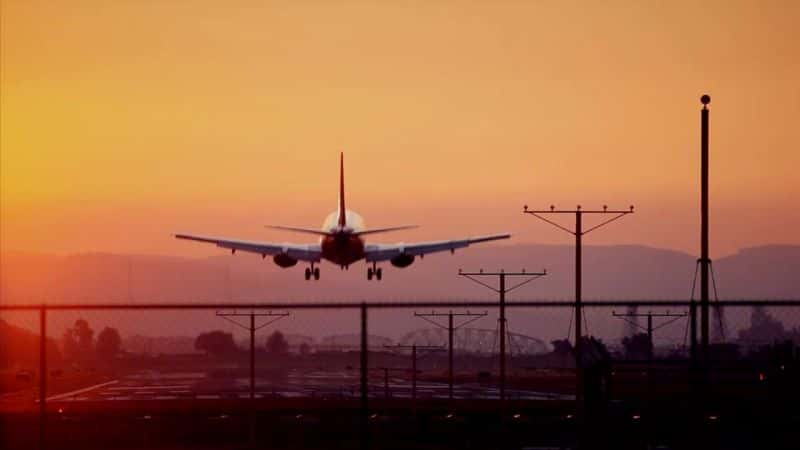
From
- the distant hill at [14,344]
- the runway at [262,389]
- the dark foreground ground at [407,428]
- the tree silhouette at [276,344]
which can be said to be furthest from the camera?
the runway at [262,389]

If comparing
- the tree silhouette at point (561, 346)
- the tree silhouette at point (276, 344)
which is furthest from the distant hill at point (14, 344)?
the tree silhouette at point (561, 346)

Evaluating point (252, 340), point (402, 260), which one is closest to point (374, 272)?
point (402, 260)

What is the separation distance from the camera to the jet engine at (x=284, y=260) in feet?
320

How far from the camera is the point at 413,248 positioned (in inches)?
4296

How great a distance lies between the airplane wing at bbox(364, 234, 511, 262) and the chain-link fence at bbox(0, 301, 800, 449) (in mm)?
5491

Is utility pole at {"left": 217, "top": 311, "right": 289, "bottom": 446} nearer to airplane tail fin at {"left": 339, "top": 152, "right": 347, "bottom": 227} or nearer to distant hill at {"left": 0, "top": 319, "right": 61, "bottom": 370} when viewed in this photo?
distant hill at {"left": 0, "top": 319, "right": 61, "bottom": 370}

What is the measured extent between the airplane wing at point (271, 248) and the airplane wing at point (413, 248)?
3928mm

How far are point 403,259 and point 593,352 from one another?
6979 centimetres

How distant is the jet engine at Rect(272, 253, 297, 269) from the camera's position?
97688 millimetres

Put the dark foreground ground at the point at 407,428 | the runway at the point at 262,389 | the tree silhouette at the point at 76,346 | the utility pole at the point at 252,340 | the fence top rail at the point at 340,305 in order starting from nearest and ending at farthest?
the fence top rail at the point at 340,305, the dark foreground ground at the point at 407,428, the utility pole at the point at 252,340, the runway at the point at 262,389, the tree silhouette at the point at 76,346

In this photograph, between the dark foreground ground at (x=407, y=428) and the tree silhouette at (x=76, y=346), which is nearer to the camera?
the dark foreground ground at (x=407, y=428)

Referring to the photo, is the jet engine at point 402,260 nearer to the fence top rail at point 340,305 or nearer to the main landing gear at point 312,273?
the main landing gear at point 312,273

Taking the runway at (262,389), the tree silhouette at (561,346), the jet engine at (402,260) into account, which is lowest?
the runway at (262,389)

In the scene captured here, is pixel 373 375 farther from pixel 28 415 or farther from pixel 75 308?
pixel 75 308
